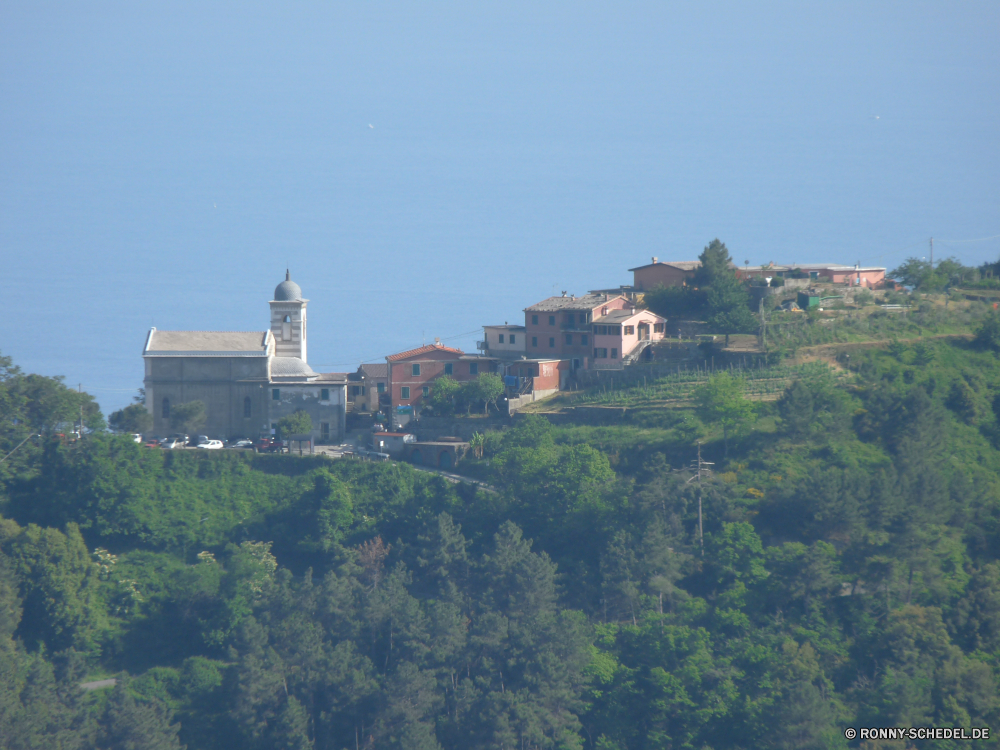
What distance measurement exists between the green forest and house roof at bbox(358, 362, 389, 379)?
8179 millimetres

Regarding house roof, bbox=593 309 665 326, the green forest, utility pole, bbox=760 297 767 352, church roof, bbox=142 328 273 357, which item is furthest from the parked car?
utility pole, bbox=760 297 767 352

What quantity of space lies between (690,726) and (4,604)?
25100 mm

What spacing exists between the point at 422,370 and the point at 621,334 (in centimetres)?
949

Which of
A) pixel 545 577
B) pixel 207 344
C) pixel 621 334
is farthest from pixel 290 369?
pixel 545 577

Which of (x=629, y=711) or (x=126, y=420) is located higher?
(x=126, y=420)

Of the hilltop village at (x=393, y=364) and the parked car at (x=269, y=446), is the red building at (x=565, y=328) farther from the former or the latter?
the parked car at (x=269, y=446)

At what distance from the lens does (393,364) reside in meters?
60.5

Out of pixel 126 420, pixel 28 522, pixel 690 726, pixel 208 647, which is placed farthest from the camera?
pixel 126 420

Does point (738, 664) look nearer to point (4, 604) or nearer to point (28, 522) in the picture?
point (4, 604)

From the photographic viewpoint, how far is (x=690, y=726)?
41312 millimetres

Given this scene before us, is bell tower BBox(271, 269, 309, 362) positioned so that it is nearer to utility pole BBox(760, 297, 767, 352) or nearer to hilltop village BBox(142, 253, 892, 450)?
hilltop village BBox(142, 253, 892, 450)

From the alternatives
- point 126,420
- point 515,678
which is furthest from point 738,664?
point 126,420

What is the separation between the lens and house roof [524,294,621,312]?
2468 inches

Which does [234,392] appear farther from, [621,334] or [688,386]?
[688,386]
